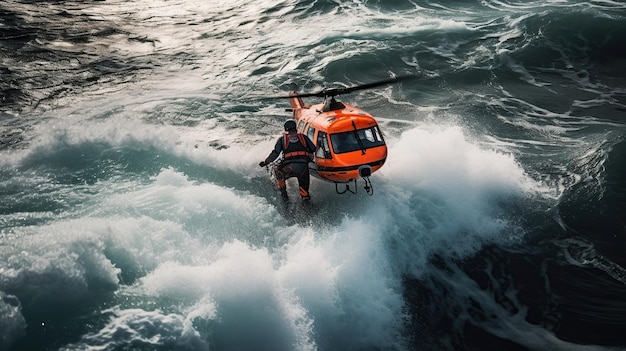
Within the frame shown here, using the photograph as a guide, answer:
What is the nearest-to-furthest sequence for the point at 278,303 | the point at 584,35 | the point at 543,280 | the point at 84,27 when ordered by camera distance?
the point at 278,303 < the point at 543,280 < the point at 584,35 < the point at 84,27

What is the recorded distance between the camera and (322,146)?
36.7ft

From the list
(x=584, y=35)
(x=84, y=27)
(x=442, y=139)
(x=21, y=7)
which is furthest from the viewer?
(x=21, y=7)

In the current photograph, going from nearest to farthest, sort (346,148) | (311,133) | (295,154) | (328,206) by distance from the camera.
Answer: (346,148)
(295,154)
(328,206)
(311,133)

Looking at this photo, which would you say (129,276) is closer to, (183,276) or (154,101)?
(183,276)

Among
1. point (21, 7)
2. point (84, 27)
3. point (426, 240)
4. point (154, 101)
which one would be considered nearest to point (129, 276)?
point (426, 240)

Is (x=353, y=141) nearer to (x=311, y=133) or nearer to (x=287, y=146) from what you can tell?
(x=311, y=133)

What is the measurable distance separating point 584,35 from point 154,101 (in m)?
17.7

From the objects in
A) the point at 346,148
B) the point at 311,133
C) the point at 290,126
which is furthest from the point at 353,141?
the point at 290,126

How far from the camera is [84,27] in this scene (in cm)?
2769

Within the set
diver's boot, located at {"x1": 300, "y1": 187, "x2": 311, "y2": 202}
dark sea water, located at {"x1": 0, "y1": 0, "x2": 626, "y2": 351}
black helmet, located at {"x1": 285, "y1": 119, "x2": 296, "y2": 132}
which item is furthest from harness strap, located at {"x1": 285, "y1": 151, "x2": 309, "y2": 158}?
dark sea water, located at {"x1": 0, "y1": 0, "x2": 626, "y2": 351}

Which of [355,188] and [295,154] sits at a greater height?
[295,154]

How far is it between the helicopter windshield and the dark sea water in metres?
1.38

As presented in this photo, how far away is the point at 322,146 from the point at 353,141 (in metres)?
0.71

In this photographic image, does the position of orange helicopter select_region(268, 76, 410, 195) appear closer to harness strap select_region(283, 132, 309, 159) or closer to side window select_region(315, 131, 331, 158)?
side window select_region(315, 131, 331, 158)
